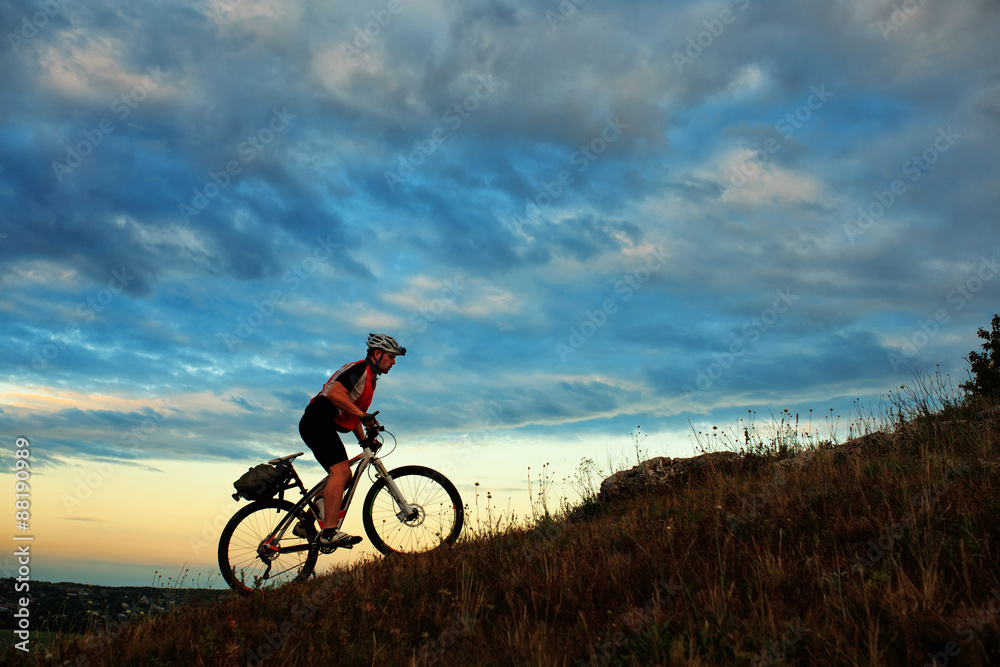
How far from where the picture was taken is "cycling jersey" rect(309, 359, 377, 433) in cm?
805

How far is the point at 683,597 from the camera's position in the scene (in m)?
4.93

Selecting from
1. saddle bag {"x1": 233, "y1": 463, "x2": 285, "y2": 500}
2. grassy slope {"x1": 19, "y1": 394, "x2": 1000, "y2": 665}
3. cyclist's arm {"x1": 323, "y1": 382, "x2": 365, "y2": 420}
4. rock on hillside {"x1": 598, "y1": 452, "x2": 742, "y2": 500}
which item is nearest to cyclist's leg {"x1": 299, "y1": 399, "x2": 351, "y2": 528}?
cyclist's arm {"x1": 323, "y1": 382, "x2": 365, "y2": 420}

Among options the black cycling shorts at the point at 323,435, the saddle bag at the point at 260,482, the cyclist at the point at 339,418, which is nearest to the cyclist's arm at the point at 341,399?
the cyclist at the point at 339,418

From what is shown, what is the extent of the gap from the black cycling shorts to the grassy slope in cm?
155

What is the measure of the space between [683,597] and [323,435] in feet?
17.0

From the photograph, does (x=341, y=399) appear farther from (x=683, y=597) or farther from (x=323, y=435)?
(x=683, y=597)

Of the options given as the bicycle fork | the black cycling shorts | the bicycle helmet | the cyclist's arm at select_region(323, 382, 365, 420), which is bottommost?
the bicycle fork

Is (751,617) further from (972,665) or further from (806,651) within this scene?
(972,665)

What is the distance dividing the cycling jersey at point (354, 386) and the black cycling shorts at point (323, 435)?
0.38ft

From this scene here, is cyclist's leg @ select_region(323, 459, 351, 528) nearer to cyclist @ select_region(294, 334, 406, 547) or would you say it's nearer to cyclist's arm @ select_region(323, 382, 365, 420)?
cyclist @ select_region(294, 334, 406, 547)

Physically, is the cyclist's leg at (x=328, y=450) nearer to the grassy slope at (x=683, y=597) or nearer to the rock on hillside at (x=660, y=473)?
the grassy slope at (x=683, y=597)

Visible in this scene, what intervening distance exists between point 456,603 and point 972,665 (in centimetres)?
393

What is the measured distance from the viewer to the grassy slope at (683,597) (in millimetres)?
4070

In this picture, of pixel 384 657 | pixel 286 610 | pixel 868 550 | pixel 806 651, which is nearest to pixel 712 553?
pixel 868 550
